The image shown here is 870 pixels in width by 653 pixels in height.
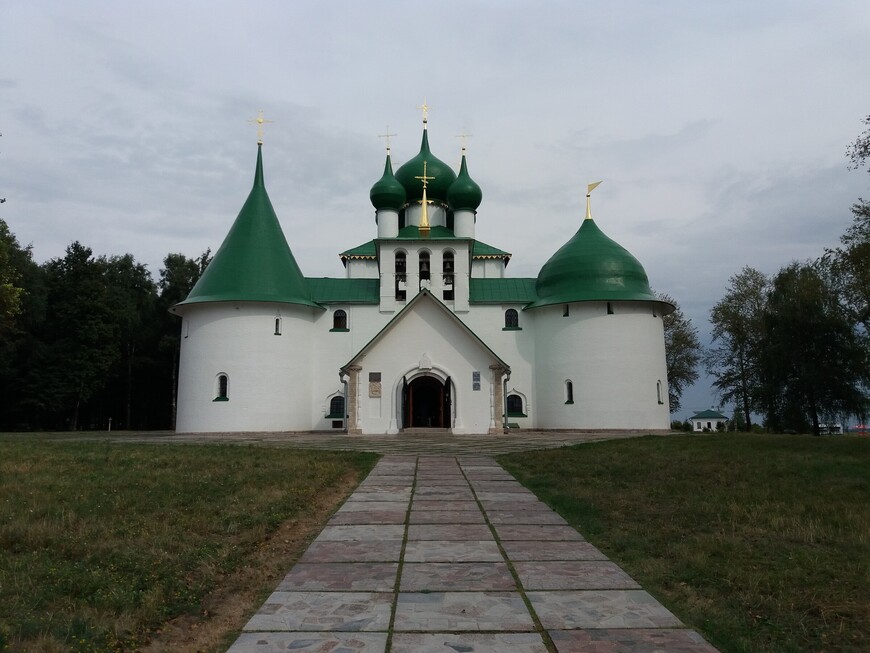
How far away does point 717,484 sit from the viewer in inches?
375

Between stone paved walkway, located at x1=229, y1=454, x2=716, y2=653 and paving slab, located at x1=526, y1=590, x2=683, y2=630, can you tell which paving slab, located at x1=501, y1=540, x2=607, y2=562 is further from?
paving slab, located at x1=526, y1=590, x2=683, y2=630

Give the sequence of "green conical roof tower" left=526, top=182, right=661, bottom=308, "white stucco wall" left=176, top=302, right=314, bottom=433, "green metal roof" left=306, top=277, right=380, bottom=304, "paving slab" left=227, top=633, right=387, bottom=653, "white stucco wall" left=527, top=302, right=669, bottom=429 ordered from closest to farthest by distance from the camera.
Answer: "paving slab" left=227, top=633, right=387, bottom=653, "white stucco wall" left=176, top=302, right=314, bottom=433, "white stucco wall" left=527, top=302, right=669, bottom=429, "green conical roof tower" left=526, top=182, right=661, bottom=308, "green metal roof" left=306, top=277, right=380, bottom=304

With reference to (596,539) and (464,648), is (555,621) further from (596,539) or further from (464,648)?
(596,539)

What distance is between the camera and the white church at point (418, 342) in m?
25.7

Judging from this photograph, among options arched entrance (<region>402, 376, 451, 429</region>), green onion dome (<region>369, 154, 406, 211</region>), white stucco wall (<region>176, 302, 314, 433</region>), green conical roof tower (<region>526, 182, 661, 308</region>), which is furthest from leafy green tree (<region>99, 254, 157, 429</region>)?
green conical roof tower (<region>526, 182, 661, 308</region>)

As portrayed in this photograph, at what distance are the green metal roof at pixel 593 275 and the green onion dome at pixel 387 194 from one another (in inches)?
330

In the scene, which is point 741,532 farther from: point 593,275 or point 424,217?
point 424,217

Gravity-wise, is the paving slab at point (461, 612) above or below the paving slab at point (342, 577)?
below

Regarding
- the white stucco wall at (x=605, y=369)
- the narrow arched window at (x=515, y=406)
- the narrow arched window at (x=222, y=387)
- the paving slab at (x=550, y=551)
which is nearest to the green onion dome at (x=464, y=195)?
the white stucco wall at (x=605, y=369)

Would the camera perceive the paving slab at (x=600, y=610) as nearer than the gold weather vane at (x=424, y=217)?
Yes

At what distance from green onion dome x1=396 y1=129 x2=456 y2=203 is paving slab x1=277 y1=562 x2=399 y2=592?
99.2ft

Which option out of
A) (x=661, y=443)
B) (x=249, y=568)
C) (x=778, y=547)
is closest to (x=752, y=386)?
(x=661, y=443)

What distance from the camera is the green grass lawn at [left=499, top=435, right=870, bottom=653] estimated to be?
13.4ft

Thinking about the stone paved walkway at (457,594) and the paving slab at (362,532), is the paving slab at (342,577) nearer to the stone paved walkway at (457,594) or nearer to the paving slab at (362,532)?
the stone paved walkway at (457,594)
